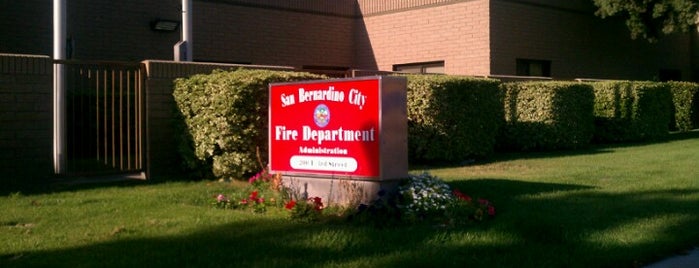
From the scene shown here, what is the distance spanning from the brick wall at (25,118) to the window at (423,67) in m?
12.4

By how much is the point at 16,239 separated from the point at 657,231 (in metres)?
6.17

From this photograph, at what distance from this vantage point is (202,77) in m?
11.9

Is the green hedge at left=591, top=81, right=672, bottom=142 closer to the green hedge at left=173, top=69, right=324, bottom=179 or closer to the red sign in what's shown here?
the green hedge at left=173, top=69, right=324, bottom=179

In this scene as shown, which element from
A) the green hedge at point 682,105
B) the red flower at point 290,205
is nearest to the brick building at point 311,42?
the green hedge at point 682,105

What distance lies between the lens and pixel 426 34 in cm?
2216

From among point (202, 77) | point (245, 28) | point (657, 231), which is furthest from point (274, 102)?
point (245, 28)


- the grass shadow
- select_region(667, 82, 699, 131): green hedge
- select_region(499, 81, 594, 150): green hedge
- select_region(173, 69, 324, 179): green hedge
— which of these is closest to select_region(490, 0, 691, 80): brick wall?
select_region(667, 82, 699, 131): green hedge

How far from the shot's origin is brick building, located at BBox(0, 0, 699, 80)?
18.2 meters

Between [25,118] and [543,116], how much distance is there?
406 inches

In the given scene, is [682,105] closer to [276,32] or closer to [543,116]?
[543,116]

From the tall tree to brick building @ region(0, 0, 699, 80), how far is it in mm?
1278

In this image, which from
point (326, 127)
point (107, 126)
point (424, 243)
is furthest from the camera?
point (107, 126)

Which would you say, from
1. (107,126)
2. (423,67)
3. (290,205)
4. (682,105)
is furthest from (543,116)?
(290,205)

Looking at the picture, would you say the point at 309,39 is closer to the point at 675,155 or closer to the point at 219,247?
the point at 675,155
